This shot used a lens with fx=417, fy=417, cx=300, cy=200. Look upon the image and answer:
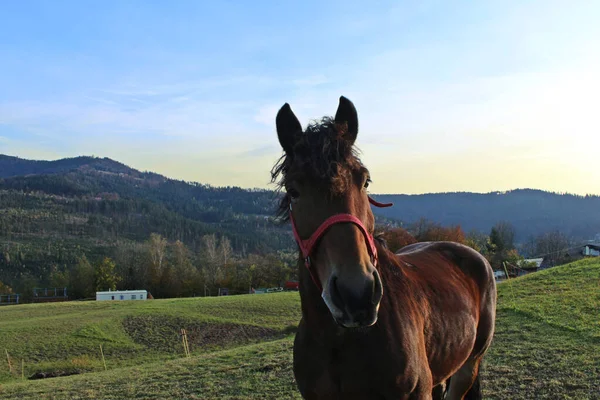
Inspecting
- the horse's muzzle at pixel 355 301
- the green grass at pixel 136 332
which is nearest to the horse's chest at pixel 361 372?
the horse's muzzle at pixel 355 301

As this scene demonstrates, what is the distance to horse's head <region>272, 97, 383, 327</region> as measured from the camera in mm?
2248

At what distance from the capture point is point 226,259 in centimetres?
8894

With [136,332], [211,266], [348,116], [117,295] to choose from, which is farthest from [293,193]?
[211,266]

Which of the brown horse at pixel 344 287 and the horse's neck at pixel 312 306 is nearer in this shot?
the brown horse at pixel 344 287

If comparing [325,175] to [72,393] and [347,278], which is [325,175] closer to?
[347,278]

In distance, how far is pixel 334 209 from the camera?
104 inches

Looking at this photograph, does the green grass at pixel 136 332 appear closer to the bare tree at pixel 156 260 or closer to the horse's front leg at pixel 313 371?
the horse's front leg at pixel 313 371

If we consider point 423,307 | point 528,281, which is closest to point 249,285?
point 528,281

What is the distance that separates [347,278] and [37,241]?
520 feet

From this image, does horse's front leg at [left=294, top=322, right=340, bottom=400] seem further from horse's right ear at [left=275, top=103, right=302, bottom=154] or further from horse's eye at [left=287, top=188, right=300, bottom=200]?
horse's right ear at [left=275, top=103, right=302, bottom=154]

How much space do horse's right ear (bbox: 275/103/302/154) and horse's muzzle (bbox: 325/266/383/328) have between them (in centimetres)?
127

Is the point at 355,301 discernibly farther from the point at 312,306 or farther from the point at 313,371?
the point at 313,371

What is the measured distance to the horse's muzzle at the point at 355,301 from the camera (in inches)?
86.6

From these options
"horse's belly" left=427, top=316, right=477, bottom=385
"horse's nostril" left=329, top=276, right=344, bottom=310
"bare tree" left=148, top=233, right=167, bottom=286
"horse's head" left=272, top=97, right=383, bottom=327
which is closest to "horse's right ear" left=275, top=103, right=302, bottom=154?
"horse's head" left=272, top=97, right=383, bottom=327
